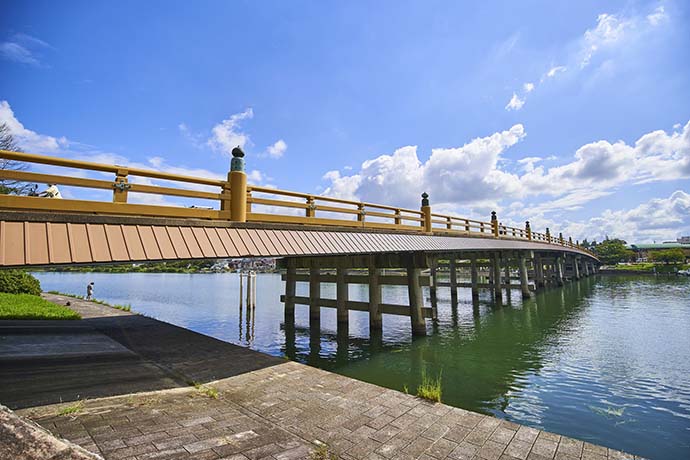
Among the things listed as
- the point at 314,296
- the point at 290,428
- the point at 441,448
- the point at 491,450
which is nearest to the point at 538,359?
the point at 491,450

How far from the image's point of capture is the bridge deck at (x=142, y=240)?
5.47 meters

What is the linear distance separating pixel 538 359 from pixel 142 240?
13867 mm

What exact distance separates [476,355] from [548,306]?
61.0 ft

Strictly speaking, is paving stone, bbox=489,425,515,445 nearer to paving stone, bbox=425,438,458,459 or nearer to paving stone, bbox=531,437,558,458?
paving stone, bbox=531,437,558,458

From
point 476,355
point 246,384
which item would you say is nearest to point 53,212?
point 246,384

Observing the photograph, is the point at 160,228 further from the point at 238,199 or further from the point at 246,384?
the point at 246,384

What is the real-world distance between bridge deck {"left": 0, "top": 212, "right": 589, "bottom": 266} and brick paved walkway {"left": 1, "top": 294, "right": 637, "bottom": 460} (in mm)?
2520

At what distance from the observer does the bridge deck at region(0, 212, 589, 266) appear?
18.0 feet

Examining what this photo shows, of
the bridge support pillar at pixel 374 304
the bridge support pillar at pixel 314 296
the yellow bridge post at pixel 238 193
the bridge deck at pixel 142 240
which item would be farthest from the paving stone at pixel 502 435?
the bridge support pillar at pixel 314 296

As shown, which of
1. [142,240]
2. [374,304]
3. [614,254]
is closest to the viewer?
[142,240]

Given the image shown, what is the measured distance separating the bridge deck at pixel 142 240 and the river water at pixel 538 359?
16.5 feet

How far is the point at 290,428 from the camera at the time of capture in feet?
16.4

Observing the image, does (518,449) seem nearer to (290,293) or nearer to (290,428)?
(290,428)

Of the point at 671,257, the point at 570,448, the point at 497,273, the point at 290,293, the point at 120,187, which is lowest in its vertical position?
the point at 570,448
